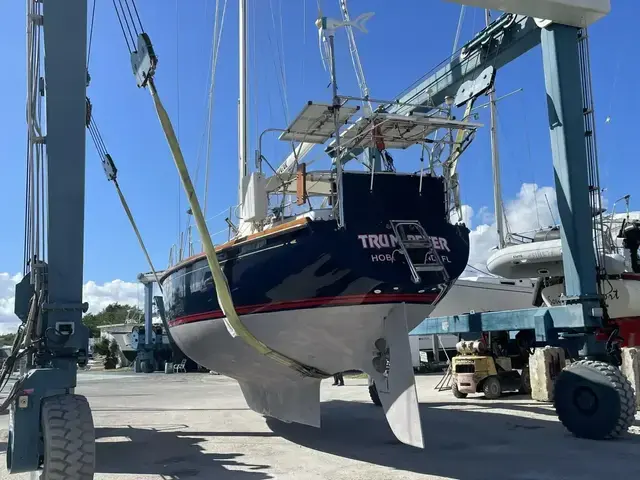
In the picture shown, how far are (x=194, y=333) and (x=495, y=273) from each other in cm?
723

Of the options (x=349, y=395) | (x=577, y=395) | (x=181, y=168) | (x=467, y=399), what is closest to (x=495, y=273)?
(x=467, y=399)

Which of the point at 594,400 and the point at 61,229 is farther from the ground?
the point at 61,229

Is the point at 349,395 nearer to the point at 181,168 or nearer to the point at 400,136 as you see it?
the point at 400,136

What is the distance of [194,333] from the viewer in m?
6.74

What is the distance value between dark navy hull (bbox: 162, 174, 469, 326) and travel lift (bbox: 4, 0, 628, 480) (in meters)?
1.54

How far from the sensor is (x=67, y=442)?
381cm

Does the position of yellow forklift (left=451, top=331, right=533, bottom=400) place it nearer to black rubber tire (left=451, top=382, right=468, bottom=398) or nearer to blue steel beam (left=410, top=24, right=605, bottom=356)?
black rubber tire (left=451, top=382, right=468, bottom=398)

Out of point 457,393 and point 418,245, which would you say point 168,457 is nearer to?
point 418,245

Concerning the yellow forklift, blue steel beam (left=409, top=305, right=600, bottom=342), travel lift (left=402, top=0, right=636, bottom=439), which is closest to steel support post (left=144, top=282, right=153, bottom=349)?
the yellow forklift

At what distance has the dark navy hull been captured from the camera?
5.19 metres

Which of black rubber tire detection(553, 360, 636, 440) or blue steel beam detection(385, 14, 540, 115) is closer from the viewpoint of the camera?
black rubber tire detection(553, 360, 636, 440)

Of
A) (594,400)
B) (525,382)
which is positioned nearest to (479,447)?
(594,400)

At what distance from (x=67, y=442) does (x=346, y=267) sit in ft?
8.47

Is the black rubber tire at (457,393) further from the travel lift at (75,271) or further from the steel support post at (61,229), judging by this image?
the steel support post at (61,229)
